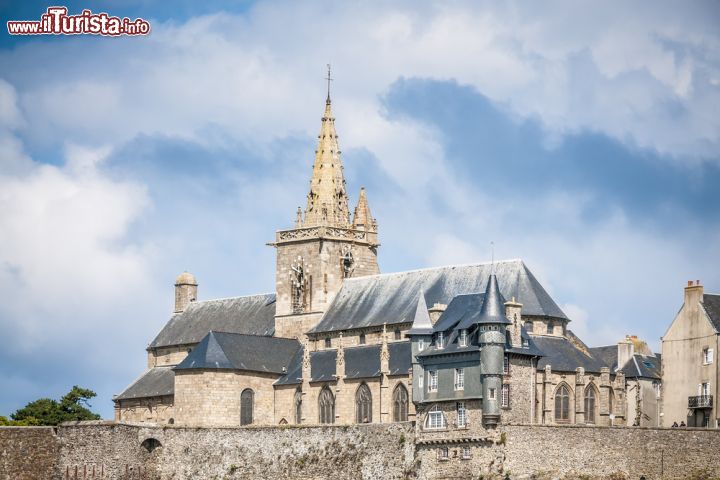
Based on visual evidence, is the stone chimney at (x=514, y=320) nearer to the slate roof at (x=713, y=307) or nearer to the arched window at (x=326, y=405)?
the slate roof at (x=713, y=307)

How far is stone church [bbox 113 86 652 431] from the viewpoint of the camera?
Answer: 87.1 m

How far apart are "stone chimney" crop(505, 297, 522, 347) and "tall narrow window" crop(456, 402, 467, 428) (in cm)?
418

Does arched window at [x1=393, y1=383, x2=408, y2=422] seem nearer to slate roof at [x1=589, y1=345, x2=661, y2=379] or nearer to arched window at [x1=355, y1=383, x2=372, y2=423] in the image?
arched window at [x1=355, y1=383, x2=372, y2=423]

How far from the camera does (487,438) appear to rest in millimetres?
84125

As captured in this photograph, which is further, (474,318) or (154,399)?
(154,399)

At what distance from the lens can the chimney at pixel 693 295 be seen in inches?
3706

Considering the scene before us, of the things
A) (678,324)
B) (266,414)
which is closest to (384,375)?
(266,414)

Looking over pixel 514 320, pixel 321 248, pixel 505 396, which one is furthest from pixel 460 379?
pixel 321 248

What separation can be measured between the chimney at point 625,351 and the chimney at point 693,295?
43.3ft

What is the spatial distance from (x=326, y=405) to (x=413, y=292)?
26.9 feet

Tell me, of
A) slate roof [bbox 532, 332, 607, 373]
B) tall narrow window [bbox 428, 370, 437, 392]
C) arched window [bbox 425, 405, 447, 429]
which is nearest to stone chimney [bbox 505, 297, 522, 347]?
tall narrow window [bbox 428, 370, 437, 392]

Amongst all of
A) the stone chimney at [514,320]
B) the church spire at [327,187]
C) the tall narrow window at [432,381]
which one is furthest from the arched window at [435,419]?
the church spire at [327,187]

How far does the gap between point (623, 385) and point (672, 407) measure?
461 centimetres

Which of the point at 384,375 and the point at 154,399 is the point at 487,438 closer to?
the point at 384,375
